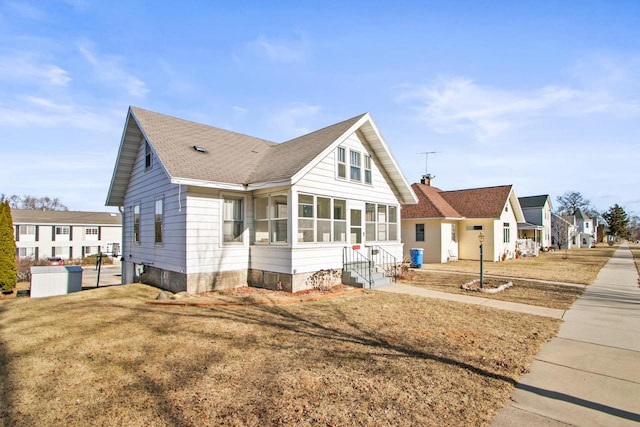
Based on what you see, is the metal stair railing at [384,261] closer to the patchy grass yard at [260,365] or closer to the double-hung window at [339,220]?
the double-hung window at [339,220]

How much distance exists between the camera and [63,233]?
141 ft

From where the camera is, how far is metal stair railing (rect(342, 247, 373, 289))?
1235 centimetres

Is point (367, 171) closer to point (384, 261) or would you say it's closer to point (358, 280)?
point (384, 261)

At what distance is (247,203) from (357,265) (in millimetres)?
4783

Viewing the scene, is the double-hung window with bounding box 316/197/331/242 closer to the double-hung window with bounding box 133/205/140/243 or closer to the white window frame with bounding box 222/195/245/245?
the white window frame with bounding box 222/195/245/245

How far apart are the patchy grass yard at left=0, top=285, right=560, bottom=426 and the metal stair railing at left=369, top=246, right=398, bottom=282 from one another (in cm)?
555

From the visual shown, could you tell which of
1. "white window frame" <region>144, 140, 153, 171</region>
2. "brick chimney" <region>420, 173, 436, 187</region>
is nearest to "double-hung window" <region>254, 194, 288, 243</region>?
"white window frame" <region>144, 140, 153, 171</region>

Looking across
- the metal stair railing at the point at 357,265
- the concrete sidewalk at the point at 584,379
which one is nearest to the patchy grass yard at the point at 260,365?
the concrete sidewalk at the point at 584,379

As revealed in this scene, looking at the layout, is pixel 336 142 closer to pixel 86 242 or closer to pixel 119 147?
pixel 119 147

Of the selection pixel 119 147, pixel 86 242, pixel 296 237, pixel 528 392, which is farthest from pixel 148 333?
pixel 86 242

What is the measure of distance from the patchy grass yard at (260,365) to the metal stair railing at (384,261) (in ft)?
18.2

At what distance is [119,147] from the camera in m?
13.7

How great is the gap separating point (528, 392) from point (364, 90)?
12737mm

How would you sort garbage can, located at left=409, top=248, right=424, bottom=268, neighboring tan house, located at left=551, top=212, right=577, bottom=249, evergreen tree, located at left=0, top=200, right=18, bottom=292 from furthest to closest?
neighboring tan house, located at left=551, top=212, right=577, bottom=249, garbage can, located at left=409, top=248, right=424, bottom=268, evergreen tree, located at left=0, top=200, right=18, bottom=292
